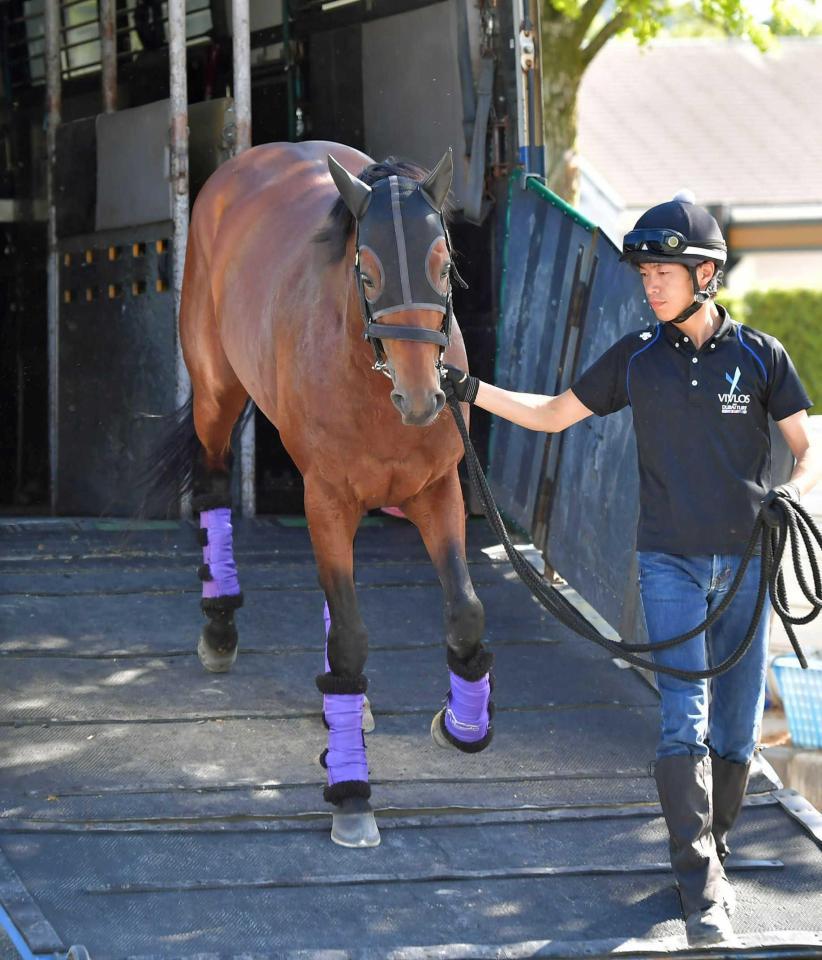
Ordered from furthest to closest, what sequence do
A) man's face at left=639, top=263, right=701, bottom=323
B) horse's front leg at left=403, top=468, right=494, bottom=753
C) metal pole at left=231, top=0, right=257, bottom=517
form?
metal pole at left=231, top=0, right=257, bottom=517 < horse's front leg at left=403, top=468, right=494, bottom=753 < man's face at left=639, top=263, right=701, bottom=323

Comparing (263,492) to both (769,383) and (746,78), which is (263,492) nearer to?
(769,383)

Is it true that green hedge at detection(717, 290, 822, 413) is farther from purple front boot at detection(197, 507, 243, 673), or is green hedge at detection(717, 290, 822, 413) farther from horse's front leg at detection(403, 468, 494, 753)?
horse's front leg at detection(403, 468, 494, 753)

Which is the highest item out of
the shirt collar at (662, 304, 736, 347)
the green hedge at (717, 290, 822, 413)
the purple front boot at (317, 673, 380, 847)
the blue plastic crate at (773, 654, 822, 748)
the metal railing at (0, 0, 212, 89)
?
the metal railing at (0, 0, 212, 89)

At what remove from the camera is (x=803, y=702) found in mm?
6160

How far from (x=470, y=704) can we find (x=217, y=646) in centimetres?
131

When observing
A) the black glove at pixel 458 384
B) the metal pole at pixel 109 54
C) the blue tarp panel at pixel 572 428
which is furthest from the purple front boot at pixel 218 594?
the metal pole at pixel 109 54

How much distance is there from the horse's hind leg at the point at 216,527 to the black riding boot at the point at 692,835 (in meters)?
2.18

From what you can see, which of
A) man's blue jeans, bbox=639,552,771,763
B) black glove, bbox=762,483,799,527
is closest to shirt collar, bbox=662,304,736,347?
black glove, bbox=762,483,799,527

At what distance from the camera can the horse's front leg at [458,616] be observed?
4.36 meters

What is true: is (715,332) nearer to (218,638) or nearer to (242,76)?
(218,638)

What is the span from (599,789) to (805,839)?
67 centimetres

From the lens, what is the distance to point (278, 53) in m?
8.33

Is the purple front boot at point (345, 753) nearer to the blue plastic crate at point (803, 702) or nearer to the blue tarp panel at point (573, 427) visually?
the blue tarp panel at point (573, 427)

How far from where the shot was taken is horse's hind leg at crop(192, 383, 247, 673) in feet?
17.8
